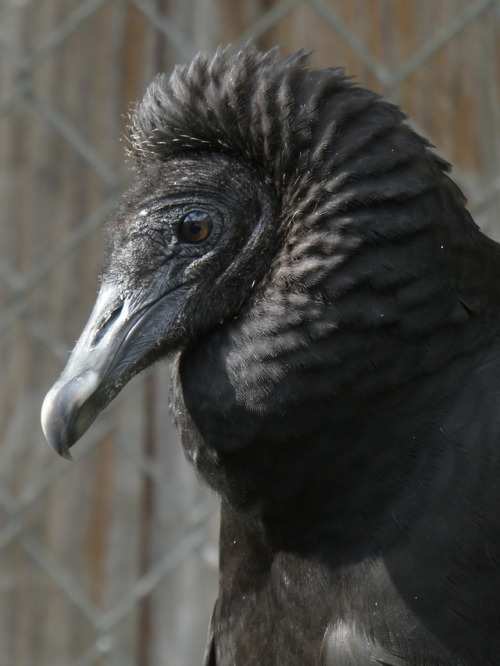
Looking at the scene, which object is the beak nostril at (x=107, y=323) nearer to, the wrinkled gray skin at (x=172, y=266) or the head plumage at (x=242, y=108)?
the wrinkled gray skin at (x=172, y=266)

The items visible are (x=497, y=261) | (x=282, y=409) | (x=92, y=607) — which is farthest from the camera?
(x=92, y=607)

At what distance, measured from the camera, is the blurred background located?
2.80 m

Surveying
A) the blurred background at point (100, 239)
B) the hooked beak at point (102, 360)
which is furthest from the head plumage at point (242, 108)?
the blurred background at point (100, 239)

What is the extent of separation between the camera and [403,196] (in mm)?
1656

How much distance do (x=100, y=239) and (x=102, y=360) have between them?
1.20 m

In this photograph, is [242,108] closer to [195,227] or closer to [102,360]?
[195,227]

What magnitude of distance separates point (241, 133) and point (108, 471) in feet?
4.42

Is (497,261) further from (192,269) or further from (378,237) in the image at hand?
(192,269)

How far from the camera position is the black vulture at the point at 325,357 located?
5.25ft

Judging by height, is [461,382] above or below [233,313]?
below

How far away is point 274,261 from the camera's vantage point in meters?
1.74

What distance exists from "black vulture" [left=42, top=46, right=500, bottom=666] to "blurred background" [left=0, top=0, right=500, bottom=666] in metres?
1.03

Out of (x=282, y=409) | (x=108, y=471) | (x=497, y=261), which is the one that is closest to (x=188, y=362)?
(x=282, y=409)

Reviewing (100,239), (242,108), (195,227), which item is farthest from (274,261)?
(100,239)
